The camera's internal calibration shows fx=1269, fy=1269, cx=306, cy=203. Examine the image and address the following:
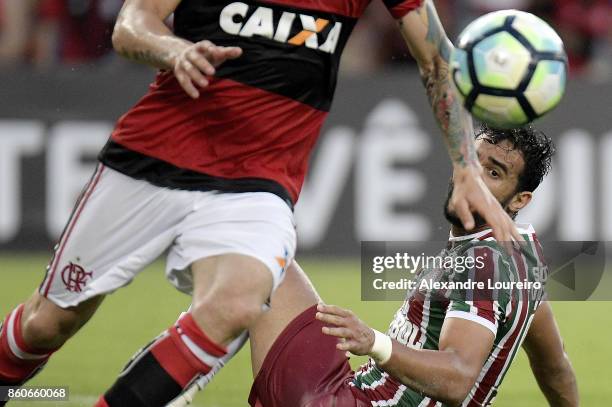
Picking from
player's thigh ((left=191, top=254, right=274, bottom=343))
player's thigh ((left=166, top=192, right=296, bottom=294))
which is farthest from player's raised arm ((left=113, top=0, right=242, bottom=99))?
player's thigh ((left=191, top=254, right=274, bottom=343))

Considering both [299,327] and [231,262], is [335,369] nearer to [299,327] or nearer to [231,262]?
[299,327]

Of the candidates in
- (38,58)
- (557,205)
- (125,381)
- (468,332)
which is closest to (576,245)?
(557,205)

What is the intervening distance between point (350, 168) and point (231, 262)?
634 centimetres

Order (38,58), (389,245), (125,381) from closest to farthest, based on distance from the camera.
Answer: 1. (125,381)
2. (389,245)
3. (38,58)

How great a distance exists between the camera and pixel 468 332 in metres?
4.29

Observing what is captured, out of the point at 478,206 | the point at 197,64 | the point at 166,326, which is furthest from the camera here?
the point at 166,326

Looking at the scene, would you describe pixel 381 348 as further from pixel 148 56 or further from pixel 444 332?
pixel 148 56

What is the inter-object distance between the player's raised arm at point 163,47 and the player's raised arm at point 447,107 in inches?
35.5

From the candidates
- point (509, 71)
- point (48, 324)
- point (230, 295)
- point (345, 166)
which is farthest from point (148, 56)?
point (345, 166)

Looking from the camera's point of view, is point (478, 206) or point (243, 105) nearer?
point (478, 206)

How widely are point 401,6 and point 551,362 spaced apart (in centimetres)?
161

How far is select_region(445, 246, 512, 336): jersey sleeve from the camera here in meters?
4.32

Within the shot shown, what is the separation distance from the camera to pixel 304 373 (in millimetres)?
4727

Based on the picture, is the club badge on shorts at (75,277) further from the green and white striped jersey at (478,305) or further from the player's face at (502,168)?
the player's face at (502,168)
